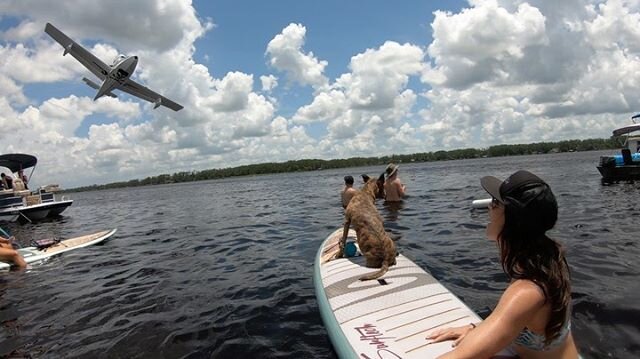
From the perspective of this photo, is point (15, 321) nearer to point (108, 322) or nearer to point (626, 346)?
point (108, 322)

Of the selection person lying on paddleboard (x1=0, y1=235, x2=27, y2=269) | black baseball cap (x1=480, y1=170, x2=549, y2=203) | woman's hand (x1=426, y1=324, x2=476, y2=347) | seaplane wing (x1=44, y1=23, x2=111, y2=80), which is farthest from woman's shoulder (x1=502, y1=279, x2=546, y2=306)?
seaplane wing (x1=44, y1=23, x2=111, y2=80)

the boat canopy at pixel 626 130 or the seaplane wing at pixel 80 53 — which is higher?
the seaplane wing at pixel 80 53

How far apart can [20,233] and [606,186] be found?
35385 millimetres

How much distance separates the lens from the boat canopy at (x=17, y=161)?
111 ft

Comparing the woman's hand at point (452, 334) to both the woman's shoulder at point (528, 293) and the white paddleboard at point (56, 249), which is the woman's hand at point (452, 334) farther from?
the white paddleboard at point (56, 249)

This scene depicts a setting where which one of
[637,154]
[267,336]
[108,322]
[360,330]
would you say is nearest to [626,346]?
[360,330]

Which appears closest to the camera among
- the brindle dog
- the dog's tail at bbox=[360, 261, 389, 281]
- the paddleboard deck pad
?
the paddleboard deck pad

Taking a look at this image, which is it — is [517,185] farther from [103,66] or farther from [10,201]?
[10,201]

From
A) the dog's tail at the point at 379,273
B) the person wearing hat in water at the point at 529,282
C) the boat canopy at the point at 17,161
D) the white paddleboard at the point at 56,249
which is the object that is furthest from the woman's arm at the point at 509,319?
the boat canopy at the point at 17,161

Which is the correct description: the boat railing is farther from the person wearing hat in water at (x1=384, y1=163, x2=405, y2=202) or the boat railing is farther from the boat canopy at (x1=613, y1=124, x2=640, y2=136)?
the boat canopy at (x1=613, y1=124, x2=640, y2=136)

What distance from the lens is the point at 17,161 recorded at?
3509 centimetres

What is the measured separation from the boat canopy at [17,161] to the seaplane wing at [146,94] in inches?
436

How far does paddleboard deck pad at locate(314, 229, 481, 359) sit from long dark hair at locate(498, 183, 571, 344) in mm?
1640

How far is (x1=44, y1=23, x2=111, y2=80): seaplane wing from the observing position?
2721 centimetres
